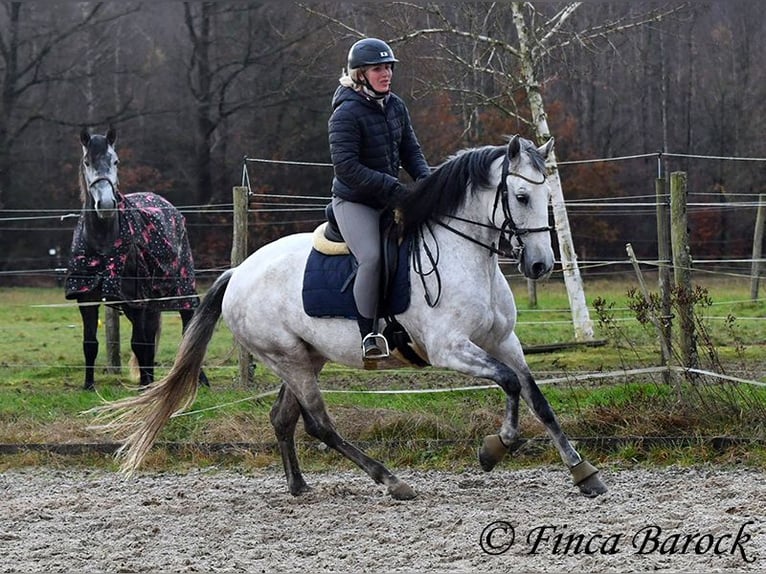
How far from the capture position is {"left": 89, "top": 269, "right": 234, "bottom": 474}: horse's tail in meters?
6.97

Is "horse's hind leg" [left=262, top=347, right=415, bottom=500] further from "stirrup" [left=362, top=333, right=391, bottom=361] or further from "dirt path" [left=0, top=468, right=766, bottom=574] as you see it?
"stirrup" [left=362, top=333, right=391, bottom=361]

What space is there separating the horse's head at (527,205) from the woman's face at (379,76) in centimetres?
84

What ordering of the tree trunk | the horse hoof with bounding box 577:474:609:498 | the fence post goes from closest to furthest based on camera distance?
the horse hoof with bounding box 577:474:609:498 < the fence post < the tree trunk

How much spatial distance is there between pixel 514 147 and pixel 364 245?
3.38 ft

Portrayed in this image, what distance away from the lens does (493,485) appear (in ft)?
21.3

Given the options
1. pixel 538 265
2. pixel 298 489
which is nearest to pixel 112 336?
pixel 298 489

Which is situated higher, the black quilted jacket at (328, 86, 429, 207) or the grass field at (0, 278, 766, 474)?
the black quilted jacket at (328, 86, 429, 207)

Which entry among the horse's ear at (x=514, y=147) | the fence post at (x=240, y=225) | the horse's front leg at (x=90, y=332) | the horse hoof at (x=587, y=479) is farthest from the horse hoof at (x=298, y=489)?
the horse's front leg at (x=90, y=332)

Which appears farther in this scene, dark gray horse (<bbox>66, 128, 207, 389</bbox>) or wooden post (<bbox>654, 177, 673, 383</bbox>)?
dark gray horse (<bbox>66, 128, 207, 389</bbox>)

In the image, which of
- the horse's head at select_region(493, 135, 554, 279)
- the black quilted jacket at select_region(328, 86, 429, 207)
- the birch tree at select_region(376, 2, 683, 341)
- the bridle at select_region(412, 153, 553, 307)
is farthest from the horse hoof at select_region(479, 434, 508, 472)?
the birch tree at select_region(376, 2, 683, 341)

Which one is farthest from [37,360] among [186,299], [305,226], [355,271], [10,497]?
[305,226]

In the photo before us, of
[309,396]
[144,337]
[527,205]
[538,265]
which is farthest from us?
[144,337]

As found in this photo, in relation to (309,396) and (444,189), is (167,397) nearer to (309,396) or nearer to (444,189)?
(309,396)

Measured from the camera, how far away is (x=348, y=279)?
21.0 feet
